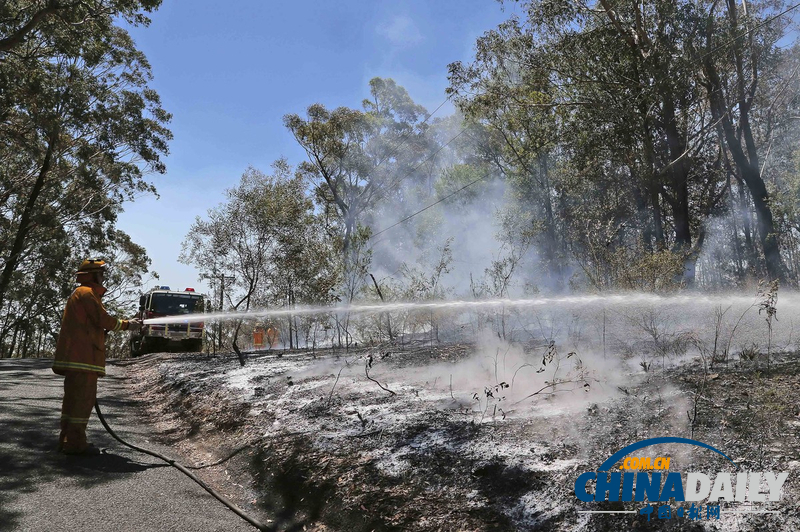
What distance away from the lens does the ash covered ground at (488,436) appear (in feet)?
10.1

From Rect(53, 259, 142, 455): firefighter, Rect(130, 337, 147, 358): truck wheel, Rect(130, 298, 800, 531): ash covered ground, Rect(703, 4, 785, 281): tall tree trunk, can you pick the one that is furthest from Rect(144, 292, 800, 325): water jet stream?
Rect(703, 4, 785, 281): tall tree trunk

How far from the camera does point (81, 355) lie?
5227 mm

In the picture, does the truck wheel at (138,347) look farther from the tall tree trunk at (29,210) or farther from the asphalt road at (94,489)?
the asphalt road at (94,489)

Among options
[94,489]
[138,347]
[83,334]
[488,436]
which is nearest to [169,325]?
[138,347]

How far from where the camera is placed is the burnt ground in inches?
120

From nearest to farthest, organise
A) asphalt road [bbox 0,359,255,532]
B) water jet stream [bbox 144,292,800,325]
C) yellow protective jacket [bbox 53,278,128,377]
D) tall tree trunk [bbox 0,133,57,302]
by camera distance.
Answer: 1. asphalt road [bbox 0,359,255,532]
2. yellow protective jacket [bbox 53,278,128,377]
3. water jet stream [bbox 144,292,800,325]
4. tall tree trunk [bbox 0,133,57,302]

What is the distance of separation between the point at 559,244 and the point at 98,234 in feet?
75.8

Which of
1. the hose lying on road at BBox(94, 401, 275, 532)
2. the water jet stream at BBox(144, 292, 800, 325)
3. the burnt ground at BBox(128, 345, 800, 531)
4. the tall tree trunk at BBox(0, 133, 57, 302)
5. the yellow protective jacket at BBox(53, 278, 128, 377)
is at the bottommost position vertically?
the hose lying on road at BBox(94, 401, 275, 532)

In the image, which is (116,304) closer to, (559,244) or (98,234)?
(98,234)

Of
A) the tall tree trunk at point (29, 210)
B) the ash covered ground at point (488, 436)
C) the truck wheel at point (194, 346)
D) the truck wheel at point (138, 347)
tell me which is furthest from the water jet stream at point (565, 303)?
the tall tree trunk at point (29, 210)

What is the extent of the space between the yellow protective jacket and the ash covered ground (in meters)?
1.45

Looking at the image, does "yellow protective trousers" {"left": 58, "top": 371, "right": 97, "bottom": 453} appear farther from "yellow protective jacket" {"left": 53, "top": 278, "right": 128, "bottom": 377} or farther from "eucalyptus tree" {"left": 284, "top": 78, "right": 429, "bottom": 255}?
"eucalyptus tree" {"left": 284, "top": 78, "right": 429, "bottom": 255}

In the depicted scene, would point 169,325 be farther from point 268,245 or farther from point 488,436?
point 488,436

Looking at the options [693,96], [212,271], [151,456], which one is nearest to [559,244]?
[693,96]
